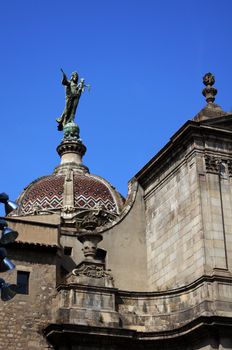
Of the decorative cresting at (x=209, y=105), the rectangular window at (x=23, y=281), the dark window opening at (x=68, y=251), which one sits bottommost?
the rectangular window at (x=23, y=281)

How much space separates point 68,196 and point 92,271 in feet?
35.1

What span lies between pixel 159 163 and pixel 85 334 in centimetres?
784

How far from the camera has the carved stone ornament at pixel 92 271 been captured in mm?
24531

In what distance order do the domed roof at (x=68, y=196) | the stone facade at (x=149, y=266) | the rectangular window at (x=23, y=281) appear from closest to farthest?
the stone facade at (x=149, y=266), the rectangular window at (x=23, y=281), the domed roof at (x=68, y=196)

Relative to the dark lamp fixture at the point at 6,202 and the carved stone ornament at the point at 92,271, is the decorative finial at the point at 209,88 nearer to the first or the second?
the carved stone ornament at the point at 92,271

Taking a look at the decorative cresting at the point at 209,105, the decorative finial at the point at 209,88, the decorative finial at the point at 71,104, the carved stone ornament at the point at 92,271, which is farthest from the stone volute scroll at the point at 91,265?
the decorative finial at the point at 71,104

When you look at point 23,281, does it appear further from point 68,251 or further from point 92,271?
point 68,251

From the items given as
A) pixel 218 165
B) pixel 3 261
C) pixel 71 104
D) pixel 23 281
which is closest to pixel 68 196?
pixel 71 104

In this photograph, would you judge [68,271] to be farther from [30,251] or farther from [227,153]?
[227,153]

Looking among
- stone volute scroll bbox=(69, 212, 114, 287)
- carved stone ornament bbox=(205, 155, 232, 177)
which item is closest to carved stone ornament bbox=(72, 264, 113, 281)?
stone volute scroll bbox=(69, 212, 114, 287)

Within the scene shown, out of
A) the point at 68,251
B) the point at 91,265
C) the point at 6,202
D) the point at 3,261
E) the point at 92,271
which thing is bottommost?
the point at 3,261

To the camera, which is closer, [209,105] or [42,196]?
[209,105]

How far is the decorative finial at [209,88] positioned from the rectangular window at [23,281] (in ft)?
30.8

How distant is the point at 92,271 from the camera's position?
24.6 meters
